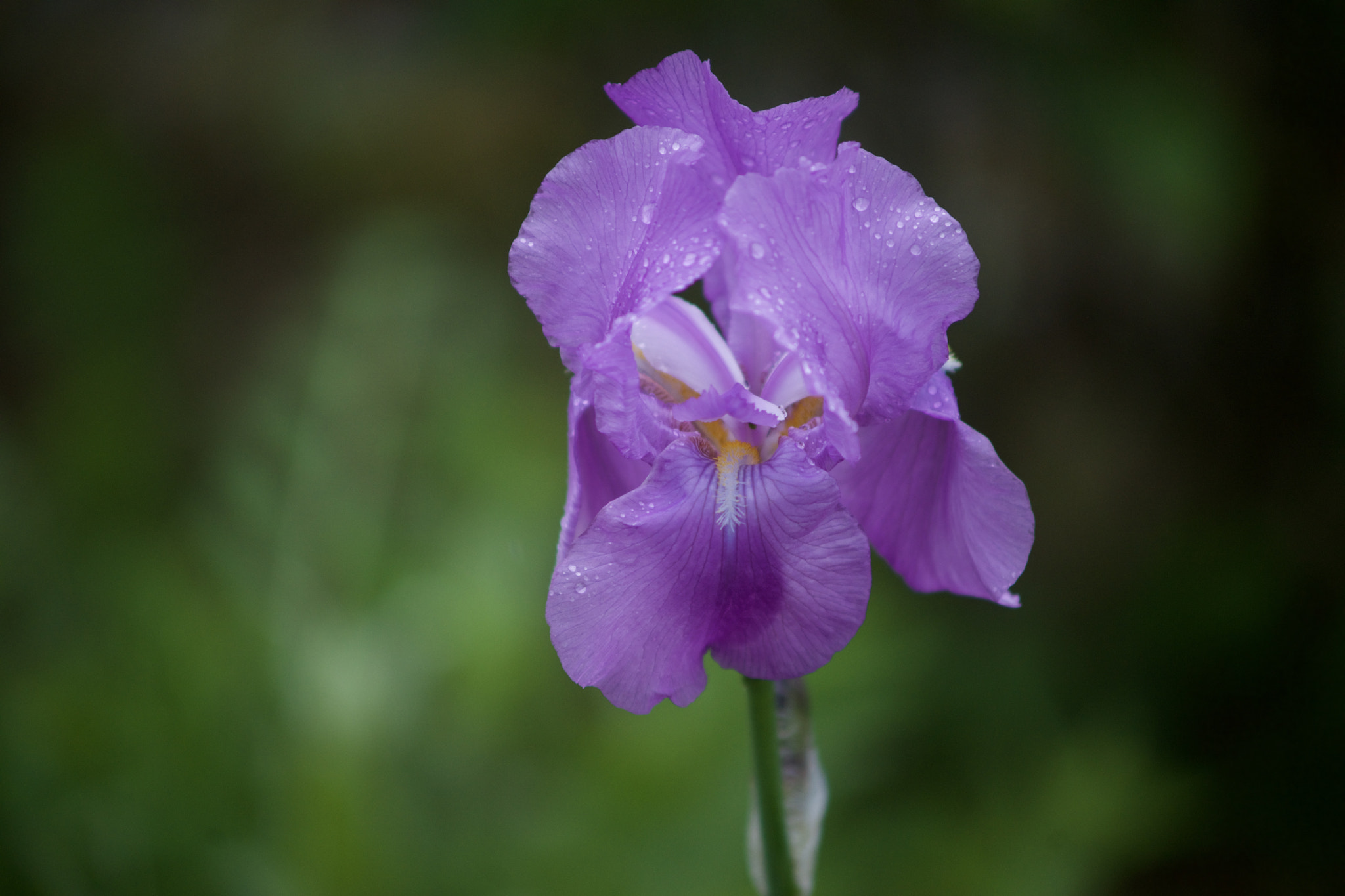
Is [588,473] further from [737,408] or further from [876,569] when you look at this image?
[876,569]

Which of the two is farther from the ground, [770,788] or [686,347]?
[686,347]

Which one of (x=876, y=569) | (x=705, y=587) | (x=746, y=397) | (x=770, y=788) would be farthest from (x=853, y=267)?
(x=876, y=569)

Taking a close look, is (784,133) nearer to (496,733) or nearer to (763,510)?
(763,510)

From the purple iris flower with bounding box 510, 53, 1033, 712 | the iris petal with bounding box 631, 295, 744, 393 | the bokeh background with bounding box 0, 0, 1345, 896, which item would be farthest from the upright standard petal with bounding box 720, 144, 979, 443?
the bokeh background with bounding box 0, 0, 1345, 896

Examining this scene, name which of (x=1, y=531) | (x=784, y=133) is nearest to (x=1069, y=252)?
(x=784, y=133)

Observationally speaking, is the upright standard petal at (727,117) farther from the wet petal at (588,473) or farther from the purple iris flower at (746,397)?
the wet petal at (588,473)

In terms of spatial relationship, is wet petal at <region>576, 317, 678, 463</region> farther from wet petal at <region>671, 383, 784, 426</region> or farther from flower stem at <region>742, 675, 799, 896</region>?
flower stem at <region>742, 675, 799, 896</region>
